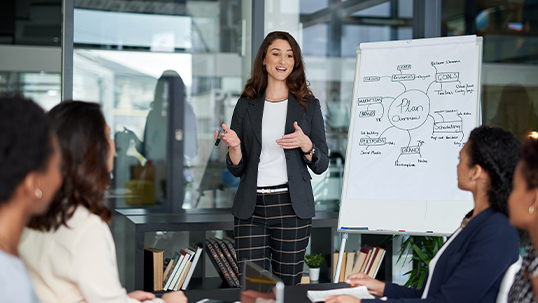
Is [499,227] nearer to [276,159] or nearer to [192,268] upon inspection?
[276,159]

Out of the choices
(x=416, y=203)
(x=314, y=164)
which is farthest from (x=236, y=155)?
(x=416, y=203)

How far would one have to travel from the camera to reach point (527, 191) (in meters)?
1.13

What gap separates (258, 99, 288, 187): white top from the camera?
7.30 feet

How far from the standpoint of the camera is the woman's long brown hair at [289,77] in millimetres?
2328

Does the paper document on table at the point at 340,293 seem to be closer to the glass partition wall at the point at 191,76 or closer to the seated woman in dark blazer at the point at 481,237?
the seated woman in dark blazer at the point at 481,237

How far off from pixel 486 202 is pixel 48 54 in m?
6.10

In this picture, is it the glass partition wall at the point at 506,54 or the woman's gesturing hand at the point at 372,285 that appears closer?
the woman's gesturing hand at the point at 372,285

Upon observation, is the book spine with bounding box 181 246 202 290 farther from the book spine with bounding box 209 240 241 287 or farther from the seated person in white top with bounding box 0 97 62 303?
the seated person in white top with bounding box 0 97 62 303

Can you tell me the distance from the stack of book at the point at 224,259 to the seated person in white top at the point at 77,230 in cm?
199

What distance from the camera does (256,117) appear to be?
2.32 metres

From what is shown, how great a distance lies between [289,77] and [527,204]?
141 centimetres

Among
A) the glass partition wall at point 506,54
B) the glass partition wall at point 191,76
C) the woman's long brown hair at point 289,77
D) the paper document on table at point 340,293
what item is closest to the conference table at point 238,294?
the paper document on table at point 340,293

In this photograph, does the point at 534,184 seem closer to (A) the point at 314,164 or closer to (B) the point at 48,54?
(A) the point at 314,164

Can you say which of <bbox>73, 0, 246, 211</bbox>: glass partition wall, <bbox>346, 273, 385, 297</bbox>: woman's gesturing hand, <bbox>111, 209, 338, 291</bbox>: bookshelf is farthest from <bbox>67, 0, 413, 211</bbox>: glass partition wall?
<bbox>346, 273, 385, 297</bbox>: woman's gesturing hand
